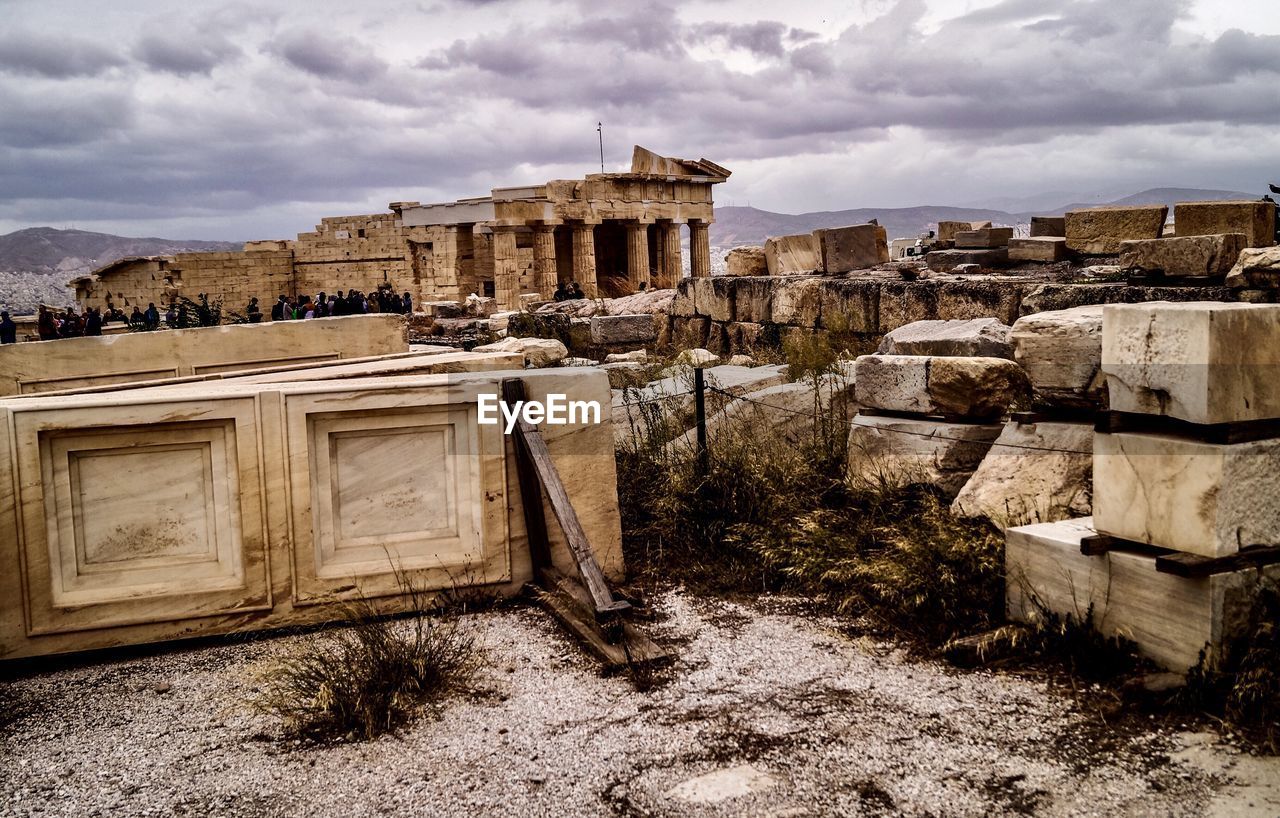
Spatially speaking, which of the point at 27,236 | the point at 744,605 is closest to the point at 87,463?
the point at 744,605

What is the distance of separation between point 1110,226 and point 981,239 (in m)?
2.41

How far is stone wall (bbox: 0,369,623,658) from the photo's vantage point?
431cm

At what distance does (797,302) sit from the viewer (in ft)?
35.1

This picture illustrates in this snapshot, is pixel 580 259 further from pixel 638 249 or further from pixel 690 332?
pixel 690 332

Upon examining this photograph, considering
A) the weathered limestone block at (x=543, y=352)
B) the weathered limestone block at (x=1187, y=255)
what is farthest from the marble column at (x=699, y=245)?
the weathered limestone block at (x=1187, y=255)

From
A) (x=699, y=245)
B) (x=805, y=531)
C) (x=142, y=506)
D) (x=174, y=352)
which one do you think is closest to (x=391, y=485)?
(x=142, y=506)

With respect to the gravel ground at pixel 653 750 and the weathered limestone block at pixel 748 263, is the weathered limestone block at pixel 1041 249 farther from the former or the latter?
the gravel ground at pixel 653 750

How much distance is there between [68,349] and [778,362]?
6.46 m

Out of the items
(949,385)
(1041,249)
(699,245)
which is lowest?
(949,385)

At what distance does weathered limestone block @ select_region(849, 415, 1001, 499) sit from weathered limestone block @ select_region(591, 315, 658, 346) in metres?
8.66

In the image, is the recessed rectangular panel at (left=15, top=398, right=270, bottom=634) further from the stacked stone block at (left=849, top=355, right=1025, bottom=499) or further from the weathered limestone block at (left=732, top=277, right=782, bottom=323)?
the weathered limestone block at (left=732, top=277, right=782, bottom=323)

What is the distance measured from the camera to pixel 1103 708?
3.46 metres

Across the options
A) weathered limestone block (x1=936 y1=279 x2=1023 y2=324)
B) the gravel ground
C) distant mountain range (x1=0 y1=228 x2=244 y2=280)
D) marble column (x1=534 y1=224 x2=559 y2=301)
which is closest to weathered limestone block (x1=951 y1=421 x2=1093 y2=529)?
the gravel ground

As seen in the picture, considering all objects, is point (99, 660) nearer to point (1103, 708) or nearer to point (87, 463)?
point (87, 463)
